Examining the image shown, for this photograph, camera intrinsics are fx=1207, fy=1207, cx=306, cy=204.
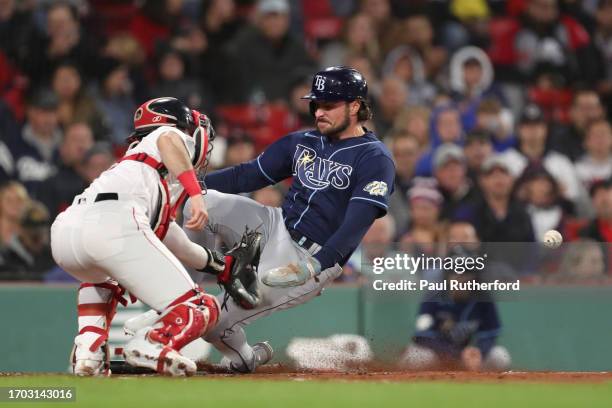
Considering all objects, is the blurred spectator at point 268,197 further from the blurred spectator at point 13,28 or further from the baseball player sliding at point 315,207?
the blurred spectator at point 13,28

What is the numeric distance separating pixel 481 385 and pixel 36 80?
23.9 feet

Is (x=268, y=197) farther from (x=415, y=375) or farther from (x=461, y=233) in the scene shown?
(x=415, y=375)

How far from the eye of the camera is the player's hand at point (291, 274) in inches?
268

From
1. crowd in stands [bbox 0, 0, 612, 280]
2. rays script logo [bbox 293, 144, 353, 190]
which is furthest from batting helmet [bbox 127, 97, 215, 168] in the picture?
crowd in stands [bbox 0, 0, 612, 280]

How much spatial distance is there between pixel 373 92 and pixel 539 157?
1.83 m

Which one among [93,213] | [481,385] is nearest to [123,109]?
[93,213]

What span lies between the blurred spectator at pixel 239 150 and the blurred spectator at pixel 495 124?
94.9 inches

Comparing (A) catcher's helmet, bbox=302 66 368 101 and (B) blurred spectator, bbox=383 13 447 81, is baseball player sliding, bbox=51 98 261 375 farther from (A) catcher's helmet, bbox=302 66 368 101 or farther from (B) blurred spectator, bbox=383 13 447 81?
(B) blurred spectator, bbox=383 13 447 81

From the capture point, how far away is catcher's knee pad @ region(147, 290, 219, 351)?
21.1 feet

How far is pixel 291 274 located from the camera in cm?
682

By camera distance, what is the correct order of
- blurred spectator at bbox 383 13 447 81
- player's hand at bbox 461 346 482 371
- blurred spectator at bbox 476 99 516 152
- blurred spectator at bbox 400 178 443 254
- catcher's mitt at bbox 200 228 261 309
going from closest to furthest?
catcher's mitt at bbox 200 228 261 309 → player's hand at bbox 461 346 482 371 → blurred spectator at bbox 400 178 443 254 → blurred spectator at bbox 476 99 516 152 → blurred spectator at bbox 383 13 447 81

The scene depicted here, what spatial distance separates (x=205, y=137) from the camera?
6984mm

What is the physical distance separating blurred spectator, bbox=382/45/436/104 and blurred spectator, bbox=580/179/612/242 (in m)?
2.30

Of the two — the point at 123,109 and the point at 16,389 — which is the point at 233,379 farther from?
the point at 123,109
